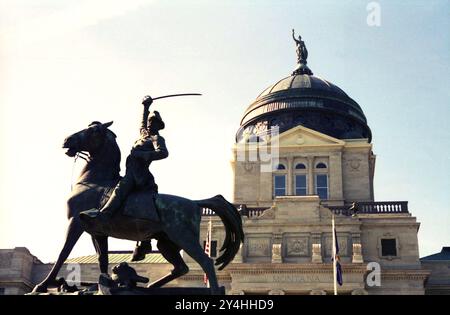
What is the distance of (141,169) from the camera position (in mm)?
12703

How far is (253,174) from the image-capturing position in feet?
198

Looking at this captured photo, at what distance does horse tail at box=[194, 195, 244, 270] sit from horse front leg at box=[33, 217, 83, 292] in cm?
220

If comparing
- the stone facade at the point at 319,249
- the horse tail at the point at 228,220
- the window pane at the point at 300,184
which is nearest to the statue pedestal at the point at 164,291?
the horse tail at the point at 228,220

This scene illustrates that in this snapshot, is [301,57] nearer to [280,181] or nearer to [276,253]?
[280,181]

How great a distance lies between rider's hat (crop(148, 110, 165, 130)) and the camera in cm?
1331

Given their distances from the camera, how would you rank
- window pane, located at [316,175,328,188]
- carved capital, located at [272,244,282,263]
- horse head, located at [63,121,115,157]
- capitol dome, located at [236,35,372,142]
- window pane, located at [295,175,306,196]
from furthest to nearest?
capitol dome, located at [236,35,372,142] < window pane, located at [316,175,328,188] < window pane, located at [295,175,306,196] < carved capital, located at [272,244,282,263] < horse head, located at [63,121,115,157]

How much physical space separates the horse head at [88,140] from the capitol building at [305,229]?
34.2m

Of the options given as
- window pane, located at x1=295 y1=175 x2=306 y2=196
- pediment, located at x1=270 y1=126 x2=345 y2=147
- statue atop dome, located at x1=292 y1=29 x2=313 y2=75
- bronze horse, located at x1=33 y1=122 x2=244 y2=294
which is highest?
statue atop dome, located at x1=292 y1=29 x2=313 y2=75

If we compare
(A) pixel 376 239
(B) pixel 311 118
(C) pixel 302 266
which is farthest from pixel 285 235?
(B) pixel 311 118

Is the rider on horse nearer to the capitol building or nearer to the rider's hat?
the rider's hat

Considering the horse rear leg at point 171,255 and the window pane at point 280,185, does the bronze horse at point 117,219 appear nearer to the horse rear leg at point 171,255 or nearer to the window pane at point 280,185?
the horse rear leg at point 171,255

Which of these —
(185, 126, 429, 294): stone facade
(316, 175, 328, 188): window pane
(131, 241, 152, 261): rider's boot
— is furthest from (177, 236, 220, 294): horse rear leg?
(316, 175, 328, 188): window pane

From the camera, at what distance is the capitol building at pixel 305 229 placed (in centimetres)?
4803
